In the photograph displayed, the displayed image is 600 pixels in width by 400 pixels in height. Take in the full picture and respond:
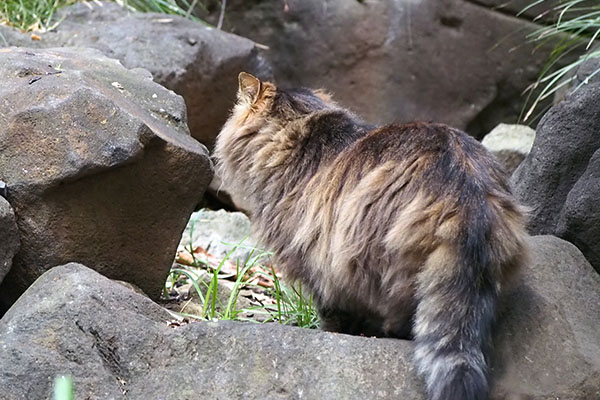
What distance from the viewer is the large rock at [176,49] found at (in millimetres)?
6176

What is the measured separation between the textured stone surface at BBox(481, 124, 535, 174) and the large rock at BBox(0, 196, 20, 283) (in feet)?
11.9

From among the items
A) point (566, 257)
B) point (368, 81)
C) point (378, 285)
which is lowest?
point (368, 81)

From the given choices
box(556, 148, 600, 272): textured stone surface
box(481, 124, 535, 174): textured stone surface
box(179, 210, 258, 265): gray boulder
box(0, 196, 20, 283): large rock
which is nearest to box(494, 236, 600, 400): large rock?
box(556, 148, 600, 272): textured stone surface

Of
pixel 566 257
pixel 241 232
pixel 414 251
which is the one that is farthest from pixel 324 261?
pixel 241 232

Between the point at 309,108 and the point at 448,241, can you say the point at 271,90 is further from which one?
the point at 448,241

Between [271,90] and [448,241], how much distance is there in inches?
54.6

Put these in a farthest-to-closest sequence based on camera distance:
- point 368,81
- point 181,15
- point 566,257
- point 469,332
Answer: point 368,81 → point 181,15 → point 566,257 → point 469,332

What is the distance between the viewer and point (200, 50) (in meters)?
6.45

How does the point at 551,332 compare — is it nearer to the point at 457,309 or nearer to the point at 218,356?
the point at 457,309

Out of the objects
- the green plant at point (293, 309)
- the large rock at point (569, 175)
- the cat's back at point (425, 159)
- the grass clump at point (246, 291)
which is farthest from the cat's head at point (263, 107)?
the large rock at point (569, 175)

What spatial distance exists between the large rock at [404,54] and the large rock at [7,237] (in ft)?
14.9

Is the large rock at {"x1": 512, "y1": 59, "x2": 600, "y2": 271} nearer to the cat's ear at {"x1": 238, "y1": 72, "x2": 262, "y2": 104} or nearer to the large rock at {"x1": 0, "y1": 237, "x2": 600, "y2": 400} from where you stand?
the large rock at {"x1": 0, "y1": 237, "x2": 600, "y2": 400}

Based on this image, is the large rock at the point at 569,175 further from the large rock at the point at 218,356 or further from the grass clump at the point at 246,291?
the grass clump at the point at 246,291

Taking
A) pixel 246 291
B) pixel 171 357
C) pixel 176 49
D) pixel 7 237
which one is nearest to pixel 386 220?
pixel 171 357
